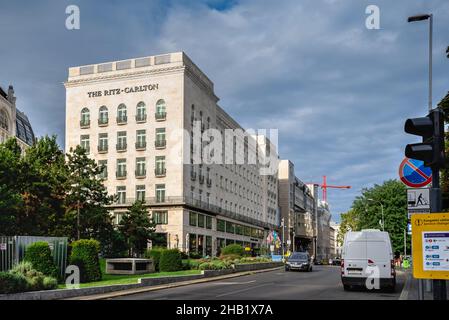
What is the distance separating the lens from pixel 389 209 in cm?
6881

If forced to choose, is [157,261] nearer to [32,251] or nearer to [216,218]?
[32,251]

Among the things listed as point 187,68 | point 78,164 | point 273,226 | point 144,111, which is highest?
point 187,68

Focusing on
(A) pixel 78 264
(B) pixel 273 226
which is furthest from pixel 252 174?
(A) pixel 78 264

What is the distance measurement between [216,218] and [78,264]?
2304 inches

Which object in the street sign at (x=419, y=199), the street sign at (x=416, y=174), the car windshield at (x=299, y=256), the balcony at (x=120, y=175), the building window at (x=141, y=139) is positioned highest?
the building window at (x=141, y=139)

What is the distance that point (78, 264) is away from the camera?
86.3 ft

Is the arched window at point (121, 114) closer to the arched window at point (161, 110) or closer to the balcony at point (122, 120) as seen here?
the balcony at point (122, 120)

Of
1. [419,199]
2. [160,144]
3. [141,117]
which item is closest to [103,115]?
[141,117]

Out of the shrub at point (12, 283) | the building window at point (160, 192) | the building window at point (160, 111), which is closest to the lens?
the shrub at point (12, 283)

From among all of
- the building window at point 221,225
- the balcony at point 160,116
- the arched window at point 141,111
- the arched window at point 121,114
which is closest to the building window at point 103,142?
the arched window at point 121,114

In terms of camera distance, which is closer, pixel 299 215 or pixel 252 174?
pixel 252 174

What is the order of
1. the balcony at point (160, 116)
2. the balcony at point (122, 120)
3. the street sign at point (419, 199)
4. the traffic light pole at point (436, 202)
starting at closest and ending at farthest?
the traffic light pole at point (436, 202) < the street sign at point (419, 199) < the balcony at point (160, 116) < the balcony at point (122, 120)

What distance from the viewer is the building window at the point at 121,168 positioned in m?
76.6

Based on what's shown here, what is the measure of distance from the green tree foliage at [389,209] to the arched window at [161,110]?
29496mm
